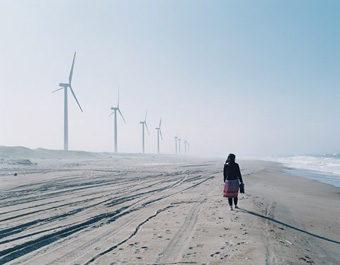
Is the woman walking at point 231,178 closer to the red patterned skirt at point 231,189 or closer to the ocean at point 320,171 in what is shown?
the red patterned skirt at point 231,189

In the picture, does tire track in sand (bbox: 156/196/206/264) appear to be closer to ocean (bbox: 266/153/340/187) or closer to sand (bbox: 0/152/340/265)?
sand (bbox: 0/152/340/265)

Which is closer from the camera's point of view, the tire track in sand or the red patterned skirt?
the tire track in sand

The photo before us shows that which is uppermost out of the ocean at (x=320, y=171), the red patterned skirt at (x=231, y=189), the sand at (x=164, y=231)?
the red patterned skirt at (x=231, y=189)

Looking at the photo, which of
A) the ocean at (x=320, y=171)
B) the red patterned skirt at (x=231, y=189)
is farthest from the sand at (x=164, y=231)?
the ocean at (x=320, y=171)

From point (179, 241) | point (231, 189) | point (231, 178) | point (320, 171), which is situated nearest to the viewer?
point (179, 241)

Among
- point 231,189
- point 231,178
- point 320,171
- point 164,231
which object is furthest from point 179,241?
point 320,171

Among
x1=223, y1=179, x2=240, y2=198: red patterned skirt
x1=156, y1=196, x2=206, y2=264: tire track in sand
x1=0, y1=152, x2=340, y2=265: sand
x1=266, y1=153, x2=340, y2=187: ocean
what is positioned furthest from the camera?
x1=266, y1=153, x2=340, y2=187: ocean

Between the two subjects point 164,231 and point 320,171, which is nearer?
point 164,231

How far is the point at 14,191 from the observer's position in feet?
42.1

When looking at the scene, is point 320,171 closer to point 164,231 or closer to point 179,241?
point 164,231

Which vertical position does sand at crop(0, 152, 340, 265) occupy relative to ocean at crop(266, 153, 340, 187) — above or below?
above

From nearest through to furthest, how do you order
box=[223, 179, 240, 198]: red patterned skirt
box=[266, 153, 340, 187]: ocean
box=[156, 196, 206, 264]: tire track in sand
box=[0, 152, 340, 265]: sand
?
box=[156, 196, 206, 264]: tire track in sand
box=[0, 152, 340, 265]: sand
box=[223, 179, 240, 198]: red patterned skirt
box=[266, 153, 340, 187]: ocean

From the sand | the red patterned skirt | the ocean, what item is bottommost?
the ocean

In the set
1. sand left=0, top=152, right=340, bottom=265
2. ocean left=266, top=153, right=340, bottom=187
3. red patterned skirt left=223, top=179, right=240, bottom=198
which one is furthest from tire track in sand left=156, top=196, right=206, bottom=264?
ocean left=266, top=153, right=340, bottom=187
